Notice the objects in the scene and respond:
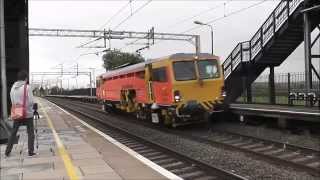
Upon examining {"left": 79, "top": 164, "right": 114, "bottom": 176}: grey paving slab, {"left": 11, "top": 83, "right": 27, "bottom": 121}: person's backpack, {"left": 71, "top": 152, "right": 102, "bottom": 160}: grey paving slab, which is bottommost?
{"left": 79, "top": 164, "right": 114, "bottom": 176}: grey paving slab

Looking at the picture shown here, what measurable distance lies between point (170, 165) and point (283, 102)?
18.2m

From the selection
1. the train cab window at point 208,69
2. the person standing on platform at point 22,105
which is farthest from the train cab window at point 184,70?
the person standing on platform at point 22,105

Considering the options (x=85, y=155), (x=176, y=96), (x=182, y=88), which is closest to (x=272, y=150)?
(x=85, y=155)

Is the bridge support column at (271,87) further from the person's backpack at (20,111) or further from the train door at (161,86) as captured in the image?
the person's backpack at (20,111)

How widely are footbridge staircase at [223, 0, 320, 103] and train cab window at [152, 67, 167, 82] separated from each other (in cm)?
355

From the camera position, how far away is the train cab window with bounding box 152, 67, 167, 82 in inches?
819

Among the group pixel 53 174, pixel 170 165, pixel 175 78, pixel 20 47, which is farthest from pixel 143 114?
pixel 53 174

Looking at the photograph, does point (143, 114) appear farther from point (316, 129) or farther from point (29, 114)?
point (29, 114)

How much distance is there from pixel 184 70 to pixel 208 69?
1042 mm

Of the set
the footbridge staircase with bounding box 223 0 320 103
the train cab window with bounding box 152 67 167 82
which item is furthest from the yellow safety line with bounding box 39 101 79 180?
the footbridge staircase with bounding box 223 0 320 103

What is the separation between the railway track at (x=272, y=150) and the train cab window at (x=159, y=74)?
9.66ft

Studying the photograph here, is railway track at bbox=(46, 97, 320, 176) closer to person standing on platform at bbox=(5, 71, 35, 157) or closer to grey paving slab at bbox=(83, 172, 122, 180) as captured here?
grey paving slab at bbox=(83, 172, 122, 180)

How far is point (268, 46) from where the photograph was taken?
27609 millimetres

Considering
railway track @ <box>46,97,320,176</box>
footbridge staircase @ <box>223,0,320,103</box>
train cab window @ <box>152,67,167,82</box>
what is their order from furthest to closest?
footbridge staircase @ <box>223,0,320,103</box> → train cab window @ <box>152,67,167,82</box> → railway track @ <box>46,97,320,176</box>
